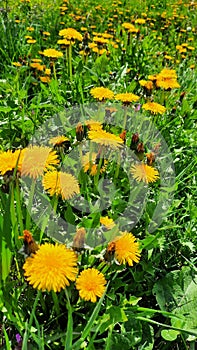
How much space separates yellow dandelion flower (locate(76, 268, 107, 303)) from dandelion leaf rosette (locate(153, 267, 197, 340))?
0.90 ft

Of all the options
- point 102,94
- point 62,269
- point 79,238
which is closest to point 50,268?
point 62,269

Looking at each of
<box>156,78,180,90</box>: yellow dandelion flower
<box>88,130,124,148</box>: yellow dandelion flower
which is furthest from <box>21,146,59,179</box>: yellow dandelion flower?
<box>156,78,180,90</box>: yellow dandelion flower

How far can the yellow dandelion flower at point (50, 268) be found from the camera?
923 mm

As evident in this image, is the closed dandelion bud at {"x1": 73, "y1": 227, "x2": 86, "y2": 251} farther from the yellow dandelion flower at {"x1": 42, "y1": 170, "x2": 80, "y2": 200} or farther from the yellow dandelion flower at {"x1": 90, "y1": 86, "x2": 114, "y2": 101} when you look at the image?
the yellow dandelion flower at {"x1": 90, "y1": 86, "x2": 114, "y2": 101}

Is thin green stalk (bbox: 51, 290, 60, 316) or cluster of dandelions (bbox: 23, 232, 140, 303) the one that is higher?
cluster of dandelions (bbox: 23, 232, 140, 303)

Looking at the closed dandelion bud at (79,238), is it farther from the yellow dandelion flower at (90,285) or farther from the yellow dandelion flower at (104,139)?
the yellow dandelion flower at (104,139)

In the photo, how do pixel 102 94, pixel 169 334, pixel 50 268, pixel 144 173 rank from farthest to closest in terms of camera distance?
pixel 102 94 < pixel 144 173 < pixel 169 334 < pixel 50 268

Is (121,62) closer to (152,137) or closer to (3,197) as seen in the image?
(152,137)

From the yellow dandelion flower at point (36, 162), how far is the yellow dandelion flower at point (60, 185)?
5 centimetres

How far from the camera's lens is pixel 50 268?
0.95m

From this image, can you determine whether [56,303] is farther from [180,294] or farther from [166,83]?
[166,83]

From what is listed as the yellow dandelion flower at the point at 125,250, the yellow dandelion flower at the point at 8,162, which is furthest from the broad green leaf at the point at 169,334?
the yellow dandelion flower at the point at 8,162

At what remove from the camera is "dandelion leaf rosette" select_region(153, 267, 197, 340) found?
4.12ft

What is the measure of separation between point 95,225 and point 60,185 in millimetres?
167
